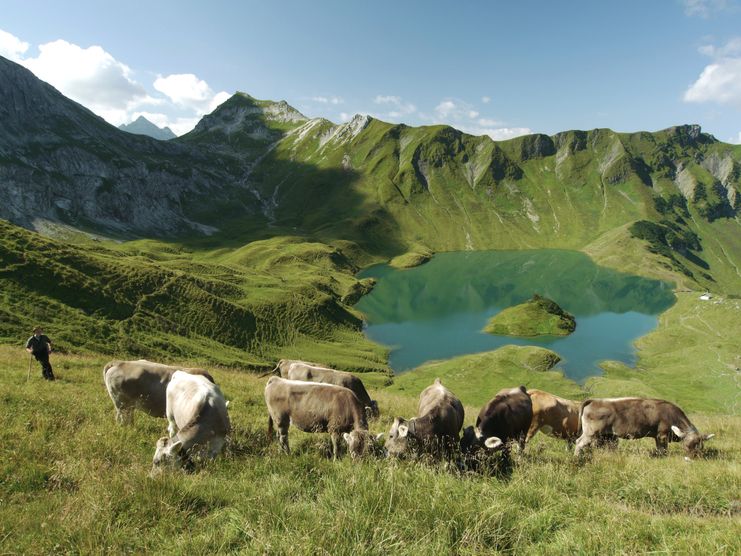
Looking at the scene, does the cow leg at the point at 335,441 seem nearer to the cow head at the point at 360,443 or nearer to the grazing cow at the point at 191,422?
the cow head at the point at 360,443

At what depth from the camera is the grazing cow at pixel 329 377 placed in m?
19.8

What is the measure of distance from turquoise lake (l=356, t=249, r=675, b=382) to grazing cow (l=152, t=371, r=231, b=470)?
67631 millimetres

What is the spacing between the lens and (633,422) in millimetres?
15070

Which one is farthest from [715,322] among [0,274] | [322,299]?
[0,274]

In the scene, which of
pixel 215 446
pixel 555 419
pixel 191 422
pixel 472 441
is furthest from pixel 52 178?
pixel 472 441

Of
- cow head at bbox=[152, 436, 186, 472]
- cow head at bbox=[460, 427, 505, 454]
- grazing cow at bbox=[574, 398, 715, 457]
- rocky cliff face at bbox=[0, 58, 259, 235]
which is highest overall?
rocky cliff face at bbox=[0, 58, 259, 235]

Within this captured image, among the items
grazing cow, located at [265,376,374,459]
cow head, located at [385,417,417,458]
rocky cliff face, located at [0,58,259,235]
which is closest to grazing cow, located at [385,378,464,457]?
cow head, located at [385,417,417,458]

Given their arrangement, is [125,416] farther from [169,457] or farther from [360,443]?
[360,443]

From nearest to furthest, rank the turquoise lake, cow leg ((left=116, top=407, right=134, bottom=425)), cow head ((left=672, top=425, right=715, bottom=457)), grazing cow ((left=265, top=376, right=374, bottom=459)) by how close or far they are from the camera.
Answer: grazing cow ((left=265, top=376, right=374, bottom=459)), cow leg ((left=116, top=407, right=134, bottom=425)), cow head ((left=672, top=425, right=715, bottom=457)), the turquoise lake

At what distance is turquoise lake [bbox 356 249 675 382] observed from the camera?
3543 inches

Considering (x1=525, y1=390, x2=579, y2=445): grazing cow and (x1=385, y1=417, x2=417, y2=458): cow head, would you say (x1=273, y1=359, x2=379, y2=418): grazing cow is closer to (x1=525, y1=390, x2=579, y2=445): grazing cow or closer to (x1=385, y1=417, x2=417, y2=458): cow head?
(x1=525, y1=390, x2=579, y2=445): grazing cow

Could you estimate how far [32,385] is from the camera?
16.7 m

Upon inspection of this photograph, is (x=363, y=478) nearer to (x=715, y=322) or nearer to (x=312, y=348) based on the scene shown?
(x=312, y=348)

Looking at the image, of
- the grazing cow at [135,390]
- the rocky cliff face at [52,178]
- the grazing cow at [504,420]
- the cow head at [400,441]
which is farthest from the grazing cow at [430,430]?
the rocky cliff face at [52,178]
